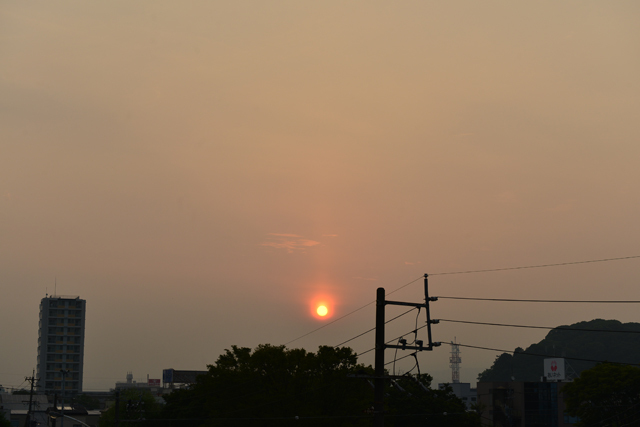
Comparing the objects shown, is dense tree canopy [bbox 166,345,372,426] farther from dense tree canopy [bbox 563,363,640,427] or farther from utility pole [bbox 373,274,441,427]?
dense tree canopy [bbox 563,363,640,427]

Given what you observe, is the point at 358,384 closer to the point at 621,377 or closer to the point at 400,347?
the point at 400,347

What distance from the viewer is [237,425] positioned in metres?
63.2

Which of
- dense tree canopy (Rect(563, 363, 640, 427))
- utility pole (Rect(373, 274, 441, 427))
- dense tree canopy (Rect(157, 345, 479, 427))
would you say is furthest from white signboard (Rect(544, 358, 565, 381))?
utility pole (Rect(373, 274, 441, 427))

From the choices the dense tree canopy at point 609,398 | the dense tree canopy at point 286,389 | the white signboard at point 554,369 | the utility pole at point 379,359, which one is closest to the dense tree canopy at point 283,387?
the dense tree canopy at point 286,389

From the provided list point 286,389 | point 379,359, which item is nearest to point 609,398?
point 286,389

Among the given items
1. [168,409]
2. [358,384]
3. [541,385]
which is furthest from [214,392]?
[541,385]

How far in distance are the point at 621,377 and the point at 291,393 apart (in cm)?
4747

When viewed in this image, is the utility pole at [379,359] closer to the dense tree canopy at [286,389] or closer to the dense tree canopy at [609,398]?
the dense tree canopy at [286,389]

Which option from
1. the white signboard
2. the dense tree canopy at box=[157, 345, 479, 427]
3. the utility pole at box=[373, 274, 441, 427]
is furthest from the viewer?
the white signboard

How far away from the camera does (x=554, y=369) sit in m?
152

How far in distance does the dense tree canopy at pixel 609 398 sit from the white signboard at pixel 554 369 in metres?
65.2

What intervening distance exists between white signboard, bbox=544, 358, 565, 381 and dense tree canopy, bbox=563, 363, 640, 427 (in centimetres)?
6520

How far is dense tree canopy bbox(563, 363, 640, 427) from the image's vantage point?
82750 mm

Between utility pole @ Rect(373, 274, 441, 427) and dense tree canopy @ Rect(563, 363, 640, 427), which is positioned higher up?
utility pole @ Rect(373, 274, 441, 427)
